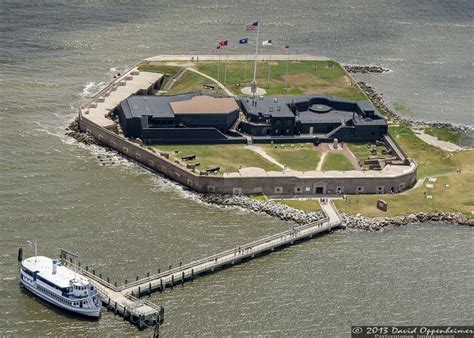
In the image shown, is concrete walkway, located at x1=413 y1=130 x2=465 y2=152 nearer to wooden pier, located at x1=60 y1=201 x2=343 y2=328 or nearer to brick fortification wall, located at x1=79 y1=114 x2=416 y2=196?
brick fortification wall, located at x1=79 y1=114 x2=416 y2=196

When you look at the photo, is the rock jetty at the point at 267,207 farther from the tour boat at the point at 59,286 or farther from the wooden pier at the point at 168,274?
the tour boat at the point at 59,286

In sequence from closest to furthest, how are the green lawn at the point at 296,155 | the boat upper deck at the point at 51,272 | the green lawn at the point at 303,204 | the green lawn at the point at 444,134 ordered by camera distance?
the boat upper deck at the point at 51,272, the green lawn at the point at 303,204, the green lawn at the point at 296,155, the green lawn at the point at 444,134

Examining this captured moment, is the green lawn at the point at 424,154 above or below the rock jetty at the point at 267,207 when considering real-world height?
above

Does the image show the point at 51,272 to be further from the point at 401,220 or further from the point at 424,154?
the point at 424,154

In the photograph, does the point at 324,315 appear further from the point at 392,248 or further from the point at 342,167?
the point at 342,167

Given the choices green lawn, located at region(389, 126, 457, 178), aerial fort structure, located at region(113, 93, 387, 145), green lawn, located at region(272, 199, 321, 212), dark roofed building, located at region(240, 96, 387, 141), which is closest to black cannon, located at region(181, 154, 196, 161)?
aerial fort structure, located at region(113, 93, 387, 145)

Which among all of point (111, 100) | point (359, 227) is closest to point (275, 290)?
point (359, 227)

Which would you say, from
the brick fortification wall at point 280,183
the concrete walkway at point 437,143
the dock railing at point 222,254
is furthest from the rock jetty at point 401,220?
the concrete walkway at point 437,143

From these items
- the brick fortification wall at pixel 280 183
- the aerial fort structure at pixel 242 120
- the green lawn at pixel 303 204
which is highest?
the aerial fort structure at pixel 242 120
